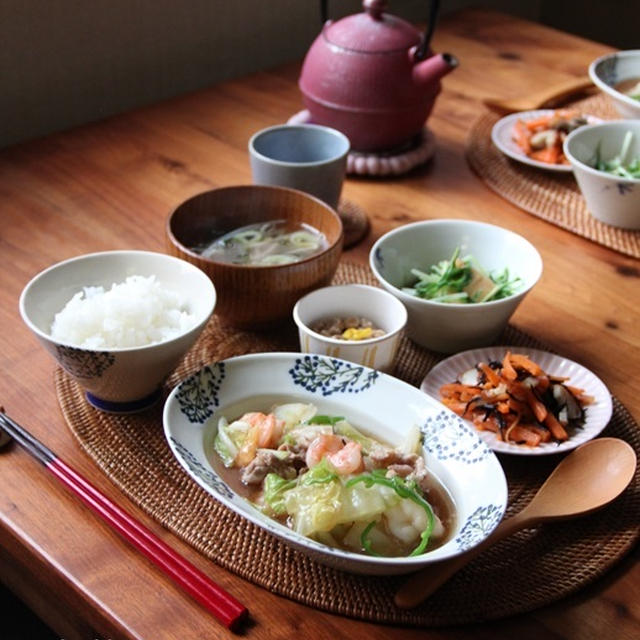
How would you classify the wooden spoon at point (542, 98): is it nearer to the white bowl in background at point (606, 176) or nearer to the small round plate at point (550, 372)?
the white bowl in background at point (606, 176)

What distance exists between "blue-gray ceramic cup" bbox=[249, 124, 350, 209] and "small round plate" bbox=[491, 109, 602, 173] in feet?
1.32

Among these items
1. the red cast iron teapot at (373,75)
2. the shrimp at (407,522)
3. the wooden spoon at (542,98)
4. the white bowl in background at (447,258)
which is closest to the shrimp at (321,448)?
the shrimp at (407,522)

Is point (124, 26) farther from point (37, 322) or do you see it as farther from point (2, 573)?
point (2, 573)

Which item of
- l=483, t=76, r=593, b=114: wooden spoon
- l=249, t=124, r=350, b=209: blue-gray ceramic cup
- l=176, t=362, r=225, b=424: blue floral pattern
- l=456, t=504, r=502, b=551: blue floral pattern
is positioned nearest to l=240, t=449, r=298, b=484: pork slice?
l=176, t=362, r=225, b=424: blue floral pattern

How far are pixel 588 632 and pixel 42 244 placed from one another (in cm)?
110

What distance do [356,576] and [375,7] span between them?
119cm

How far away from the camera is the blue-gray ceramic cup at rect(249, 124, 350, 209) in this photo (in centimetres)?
152

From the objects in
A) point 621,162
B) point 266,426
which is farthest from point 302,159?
point 266,426

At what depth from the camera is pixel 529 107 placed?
6.55ft

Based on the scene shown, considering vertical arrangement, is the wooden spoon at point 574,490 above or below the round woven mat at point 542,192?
above

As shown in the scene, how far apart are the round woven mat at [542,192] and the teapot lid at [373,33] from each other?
0.97 ft

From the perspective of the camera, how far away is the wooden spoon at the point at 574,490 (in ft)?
3.08

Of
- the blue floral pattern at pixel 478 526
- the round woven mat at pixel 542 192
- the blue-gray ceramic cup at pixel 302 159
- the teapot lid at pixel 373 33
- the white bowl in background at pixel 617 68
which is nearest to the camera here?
the blue floral pattern at pixel 478 526

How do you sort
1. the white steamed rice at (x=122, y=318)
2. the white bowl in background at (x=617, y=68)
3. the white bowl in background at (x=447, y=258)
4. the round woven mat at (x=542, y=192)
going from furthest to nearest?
1. the white bowl in background at (x=617, y=68)
2. the round woven mat at (x=542, y=192)
3. the white bowl in background at (x=447, y=258)
4. the white steamed rice at (x=122, y=318)
